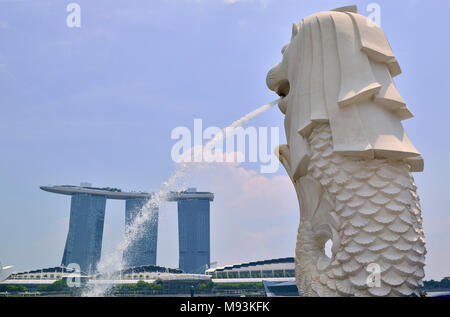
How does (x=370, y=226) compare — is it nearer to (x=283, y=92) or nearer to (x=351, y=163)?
(x=351, y=163)

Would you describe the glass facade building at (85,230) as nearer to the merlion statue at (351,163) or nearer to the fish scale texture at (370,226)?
the merlion statue at (351,163)

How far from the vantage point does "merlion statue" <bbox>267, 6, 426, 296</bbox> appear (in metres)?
5.41

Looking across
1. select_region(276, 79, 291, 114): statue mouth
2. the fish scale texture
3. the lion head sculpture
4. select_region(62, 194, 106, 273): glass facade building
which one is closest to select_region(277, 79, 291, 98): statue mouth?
select_region(276, 79, 291, 114): statue mouth

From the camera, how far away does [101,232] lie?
61750 mm

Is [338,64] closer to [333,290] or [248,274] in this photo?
[333,290]

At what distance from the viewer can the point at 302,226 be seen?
695cm

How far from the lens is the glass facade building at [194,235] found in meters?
58.1

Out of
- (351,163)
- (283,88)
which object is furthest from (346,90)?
(283,88)

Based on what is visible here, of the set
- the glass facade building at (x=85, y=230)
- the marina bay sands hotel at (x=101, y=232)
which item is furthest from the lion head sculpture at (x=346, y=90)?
the glass facade building at (x=85, y=230)

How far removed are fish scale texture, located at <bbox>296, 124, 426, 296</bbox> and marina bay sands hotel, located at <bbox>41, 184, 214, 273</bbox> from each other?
50.2m

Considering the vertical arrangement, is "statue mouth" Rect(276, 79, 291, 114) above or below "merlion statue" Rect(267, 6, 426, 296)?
above

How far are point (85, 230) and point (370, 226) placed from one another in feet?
201

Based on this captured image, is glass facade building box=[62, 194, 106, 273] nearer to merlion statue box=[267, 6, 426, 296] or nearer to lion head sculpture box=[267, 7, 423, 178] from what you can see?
merlion statue box=[267, 6, 426, 296]

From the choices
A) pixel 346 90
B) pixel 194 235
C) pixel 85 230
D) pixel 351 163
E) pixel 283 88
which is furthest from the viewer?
pixel 85 230
